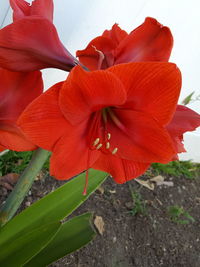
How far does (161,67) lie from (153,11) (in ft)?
4.36

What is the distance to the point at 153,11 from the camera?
5.49 ft

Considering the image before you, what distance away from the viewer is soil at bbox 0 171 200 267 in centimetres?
153

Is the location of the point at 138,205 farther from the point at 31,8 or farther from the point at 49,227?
the point at 31,8

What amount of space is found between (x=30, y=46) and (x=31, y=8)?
0.07 metres

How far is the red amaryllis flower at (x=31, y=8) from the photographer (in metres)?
0.50

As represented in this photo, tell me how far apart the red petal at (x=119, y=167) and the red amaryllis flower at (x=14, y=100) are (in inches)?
4.6

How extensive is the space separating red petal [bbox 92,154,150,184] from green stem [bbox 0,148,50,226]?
3.4 inches

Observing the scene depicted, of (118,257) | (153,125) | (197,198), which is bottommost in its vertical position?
(197,198)

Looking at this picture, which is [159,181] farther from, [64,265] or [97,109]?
[97,109]

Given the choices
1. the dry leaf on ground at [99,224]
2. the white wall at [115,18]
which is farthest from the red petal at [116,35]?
the dry leaf on ground at [99,224]

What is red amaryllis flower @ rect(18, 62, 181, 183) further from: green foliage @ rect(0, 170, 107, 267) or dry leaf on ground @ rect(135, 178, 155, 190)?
dry leaf on ground @ rect(135, 178, 155, 190)

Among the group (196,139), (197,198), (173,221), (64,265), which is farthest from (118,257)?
(196,139)

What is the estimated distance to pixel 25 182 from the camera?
59 cm

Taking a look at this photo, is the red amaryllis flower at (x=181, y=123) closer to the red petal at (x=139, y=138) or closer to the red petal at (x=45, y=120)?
the red petal at (x=139, y=138)
